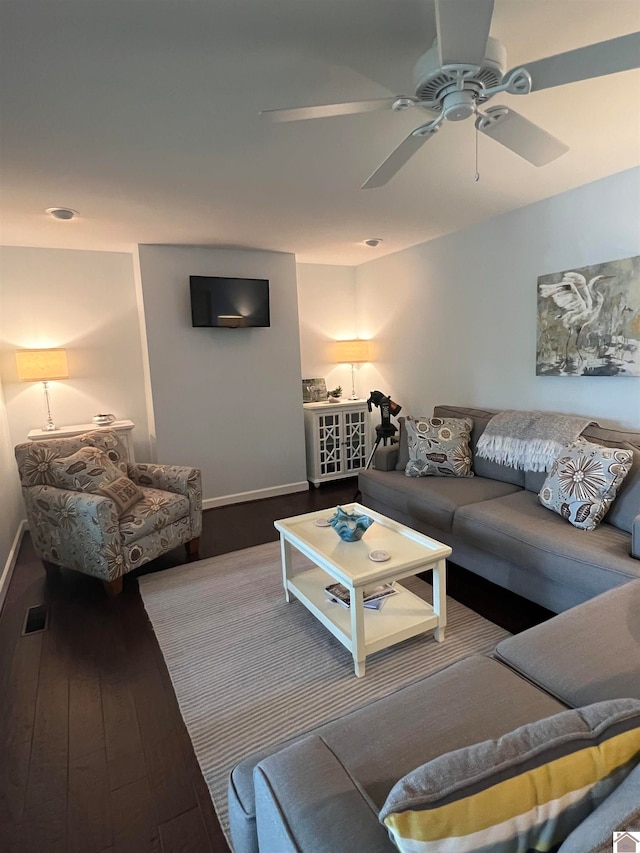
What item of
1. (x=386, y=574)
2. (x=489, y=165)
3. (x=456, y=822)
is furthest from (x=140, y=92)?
(x=456, y=822)

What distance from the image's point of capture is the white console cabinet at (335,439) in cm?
475

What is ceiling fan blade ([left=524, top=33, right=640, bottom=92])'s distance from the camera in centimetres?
120

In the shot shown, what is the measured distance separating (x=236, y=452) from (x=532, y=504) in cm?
268

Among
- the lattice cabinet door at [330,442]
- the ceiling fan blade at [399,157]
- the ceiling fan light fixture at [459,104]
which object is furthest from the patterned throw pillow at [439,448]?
the ceiling fan light fixture at [459,104]

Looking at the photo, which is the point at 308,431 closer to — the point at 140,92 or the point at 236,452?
the point at 236,452

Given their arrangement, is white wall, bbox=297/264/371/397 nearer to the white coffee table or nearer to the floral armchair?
the floral armchair

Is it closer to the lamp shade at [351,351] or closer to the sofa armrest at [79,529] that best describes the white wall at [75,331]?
the sofa armrest at [79,529]

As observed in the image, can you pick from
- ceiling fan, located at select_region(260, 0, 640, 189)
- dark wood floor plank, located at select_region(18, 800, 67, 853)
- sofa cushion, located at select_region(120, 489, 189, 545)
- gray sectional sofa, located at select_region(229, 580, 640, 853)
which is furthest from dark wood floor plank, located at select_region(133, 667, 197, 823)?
ceiling fan, located at select_region(260, 0, 640, 189)

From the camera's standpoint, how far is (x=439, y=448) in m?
3.32

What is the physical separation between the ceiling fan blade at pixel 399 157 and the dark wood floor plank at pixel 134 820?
240 centimetres

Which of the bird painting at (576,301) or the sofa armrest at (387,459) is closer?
the bird painting at (576,301)

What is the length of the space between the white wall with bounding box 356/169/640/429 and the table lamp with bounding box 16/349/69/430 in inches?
123

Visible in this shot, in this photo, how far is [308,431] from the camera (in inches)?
189

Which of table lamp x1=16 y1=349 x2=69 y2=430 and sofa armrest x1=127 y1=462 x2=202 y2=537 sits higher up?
table lamp x1=16 y1=349 x2=69 y2=430
